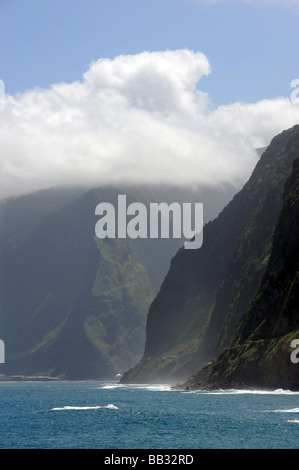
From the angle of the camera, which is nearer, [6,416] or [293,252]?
[6,416]

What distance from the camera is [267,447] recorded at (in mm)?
81812

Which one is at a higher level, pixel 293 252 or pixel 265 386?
pixel 293 252

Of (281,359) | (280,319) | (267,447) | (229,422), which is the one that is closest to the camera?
(267,447)

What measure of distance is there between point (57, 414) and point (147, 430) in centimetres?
3966

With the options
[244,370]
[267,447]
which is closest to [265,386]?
[244,370]

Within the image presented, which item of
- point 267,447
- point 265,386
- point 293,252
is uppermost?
point 293,252

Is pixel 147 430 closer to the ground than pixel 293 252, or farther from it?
closer to the ground
